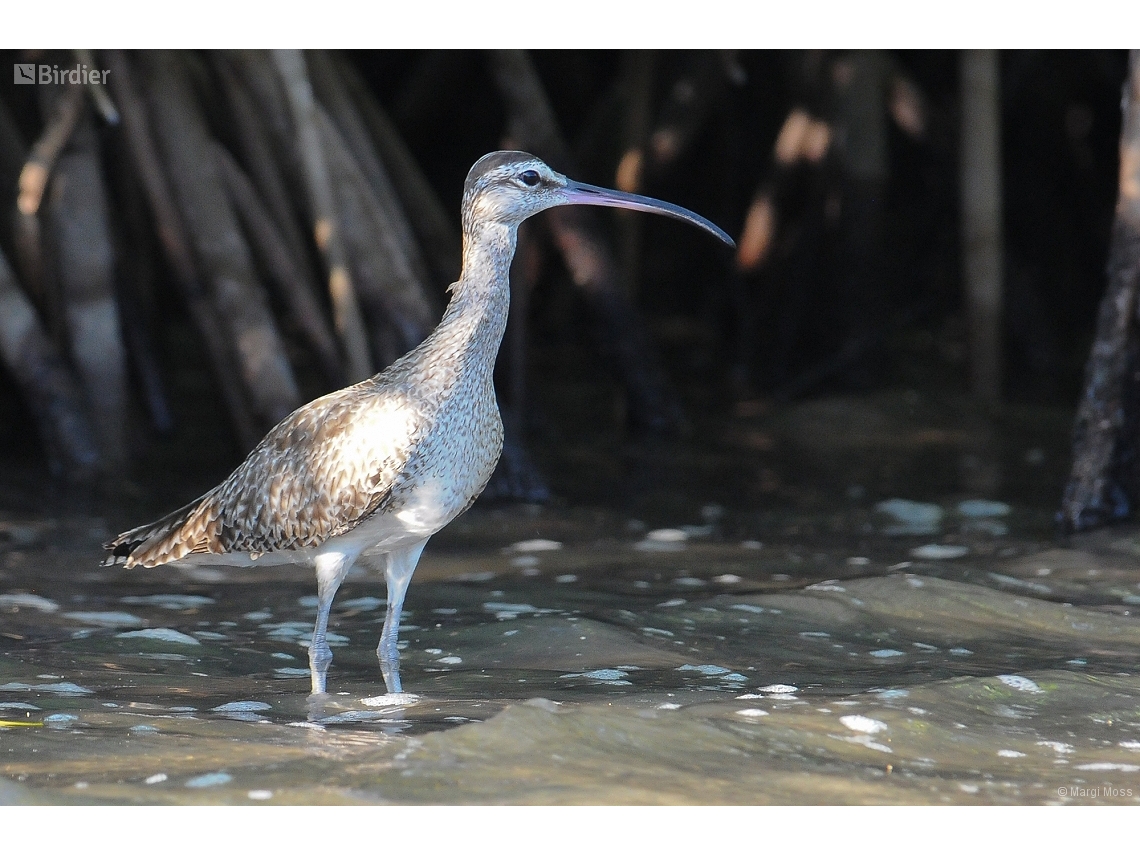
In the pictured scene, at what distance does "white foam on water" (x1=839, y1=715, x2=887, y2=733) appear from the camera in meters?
3.79

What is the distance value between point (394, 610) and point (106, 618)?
109 centimetres

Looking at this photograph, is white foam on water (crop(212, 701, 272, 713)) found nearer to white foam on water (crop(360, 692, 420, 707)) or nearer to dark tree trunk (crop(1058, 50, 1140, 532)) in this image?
white foam on water (crop(360, 692, 420, 707))

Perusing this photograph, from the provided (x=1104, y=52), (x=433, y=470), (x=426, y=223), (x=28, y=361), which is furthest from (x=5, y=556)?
(x=1104, y=52)

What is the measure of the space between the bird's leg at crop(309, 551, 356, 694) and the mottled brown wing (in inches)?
2.9

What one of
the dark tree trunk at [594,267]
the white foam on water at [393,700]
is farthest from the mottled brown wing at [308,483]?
the dark tree trunk at [594,267]

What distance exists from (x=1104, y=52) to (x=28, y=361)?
291 inches

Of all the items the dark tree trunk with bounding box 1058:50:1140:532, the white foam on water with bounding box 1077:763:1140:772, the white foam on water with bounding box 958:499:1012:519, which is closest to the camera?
the white foam on water with bounding box 1077:763:1140:772

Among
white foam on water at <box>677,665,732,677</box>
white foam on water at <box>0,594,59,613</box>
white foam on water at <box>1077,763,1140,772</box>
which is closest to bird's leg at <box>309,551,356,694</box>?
white foam on water at <box>677,665,732,677</box>

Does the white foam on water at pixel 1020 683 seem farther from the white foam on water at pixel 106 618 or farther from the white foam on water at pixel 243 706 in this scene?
the white foam on water at pixel 106 618

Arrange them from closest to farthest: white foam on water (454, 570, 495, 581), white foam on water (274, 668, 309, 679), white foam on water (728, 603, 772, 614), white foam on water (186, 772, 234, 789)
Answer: white foam on water (186, 772, 234, 789), white foam on water (274, 668, 309, 679), white foam on water (728, 603, 772, 614), white foam on water (454, 570, 495, 581)

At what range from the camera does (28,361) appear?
22.5 ft
